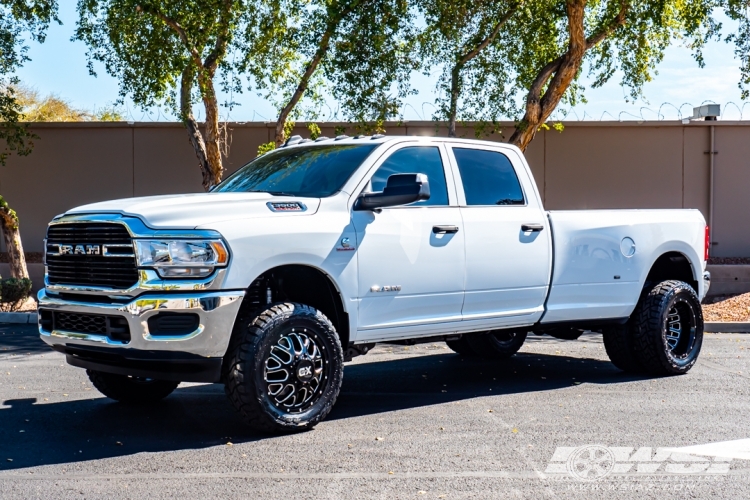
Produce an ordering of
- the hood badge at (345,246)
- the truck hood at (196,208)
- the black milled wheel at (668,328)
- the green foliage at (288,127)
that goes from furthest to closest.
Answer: the green foliage at (288,127) < the black milled wheel at (668,328) < the hood badge at (345,246) < the truck hood at (196,208)

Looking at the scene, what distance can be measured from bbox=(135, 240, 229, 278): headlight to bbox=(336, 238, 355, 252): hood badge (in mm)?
1001

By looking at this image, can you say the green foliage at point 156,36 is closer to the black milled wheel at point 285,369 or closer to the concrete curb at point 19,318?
the concrete curb at point 19,318

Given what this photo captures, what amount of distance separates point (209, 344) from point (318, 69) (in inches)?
439

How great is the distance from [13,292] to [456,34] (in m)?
8.43

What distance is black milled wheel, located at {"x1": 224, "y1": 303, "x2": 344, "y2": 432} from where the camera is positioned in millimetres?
6098

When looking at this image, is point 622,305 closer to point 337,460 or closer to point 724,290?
point 337,460

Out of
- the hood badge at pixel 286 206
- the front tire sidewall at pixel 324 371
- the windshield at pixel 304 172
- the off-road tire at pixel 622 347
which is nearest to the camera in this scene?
the front tire sidewall at pixel 324 371

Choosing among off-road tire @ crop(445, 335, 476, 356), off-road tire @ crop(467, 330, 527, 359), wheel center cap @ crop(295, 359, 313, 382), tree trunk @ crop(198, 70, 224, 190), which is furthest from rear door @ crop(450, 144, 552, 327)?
tree trunk @ crop(198, 70, 224, 190)

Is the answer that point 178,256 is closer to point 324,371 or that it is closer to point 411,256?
point 324,371

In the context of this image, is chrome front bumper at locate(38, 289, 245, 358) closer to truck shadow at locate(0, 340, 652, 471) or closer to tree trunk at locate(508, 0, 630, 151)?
truck shadow at locate(0, 340, 652, 471)

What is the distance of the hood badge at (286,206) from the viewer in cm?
647

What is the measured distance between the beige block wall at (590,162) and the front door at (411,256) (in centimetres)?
1106

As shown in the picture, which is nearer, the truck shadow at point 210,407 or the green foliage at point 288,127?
the truck shadow at point 210,407

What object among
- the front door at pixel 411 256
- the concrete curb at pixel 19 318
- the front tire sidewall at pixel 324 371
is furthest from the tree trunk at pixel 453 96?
the front tire sidewall at pixel 324 371
